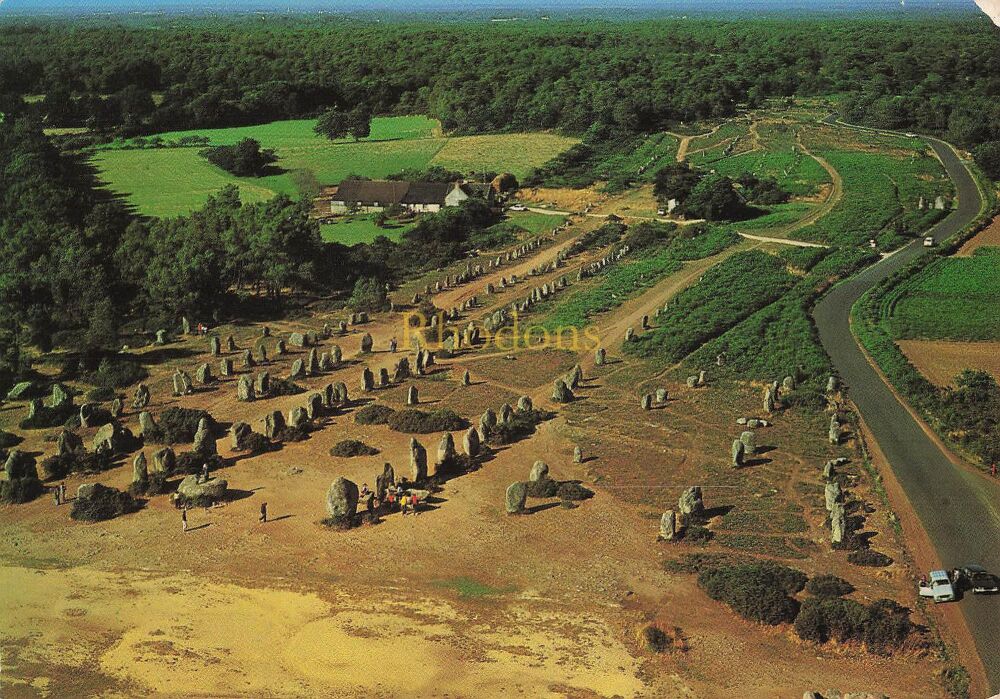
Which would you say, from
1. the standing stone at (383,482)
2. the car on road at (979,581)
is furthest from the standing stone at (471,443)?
the car on road at (979,581)

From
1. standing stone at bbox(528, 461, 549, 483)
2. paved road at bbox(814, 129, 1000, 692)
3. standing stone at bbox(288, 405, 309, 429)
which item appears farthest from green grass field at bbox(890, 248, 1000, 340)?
standing stone at bbox(288, 405, 309, 429)

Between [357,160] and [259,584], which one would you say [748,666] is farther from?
[357,160]

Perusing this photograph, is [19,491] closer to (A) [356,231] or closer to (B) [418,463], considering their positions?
(B) [418,463]

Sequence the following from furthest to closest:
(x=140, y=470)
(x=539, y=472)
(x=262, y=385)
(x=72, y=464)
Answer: (x=262, y=385), (x=72, y=464), (x=140, y=470), (x=539, y=472)

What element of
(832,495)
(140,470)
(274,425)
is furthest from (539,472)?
(140,470)

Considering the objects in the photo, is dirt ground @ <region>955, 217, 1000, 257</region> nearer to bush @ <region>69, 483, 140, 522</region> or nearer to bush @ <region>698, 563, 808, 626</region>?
bush @ <region>698, 563, 808, 626</region>

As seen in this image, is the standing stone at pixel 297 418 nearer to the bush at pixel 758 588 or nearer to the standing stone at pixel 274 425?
the standing stone at pixel 274 425

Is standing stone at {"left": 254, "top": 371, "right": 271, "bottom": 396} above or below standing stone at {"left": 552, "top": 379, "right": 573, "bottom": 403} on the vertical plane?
below
